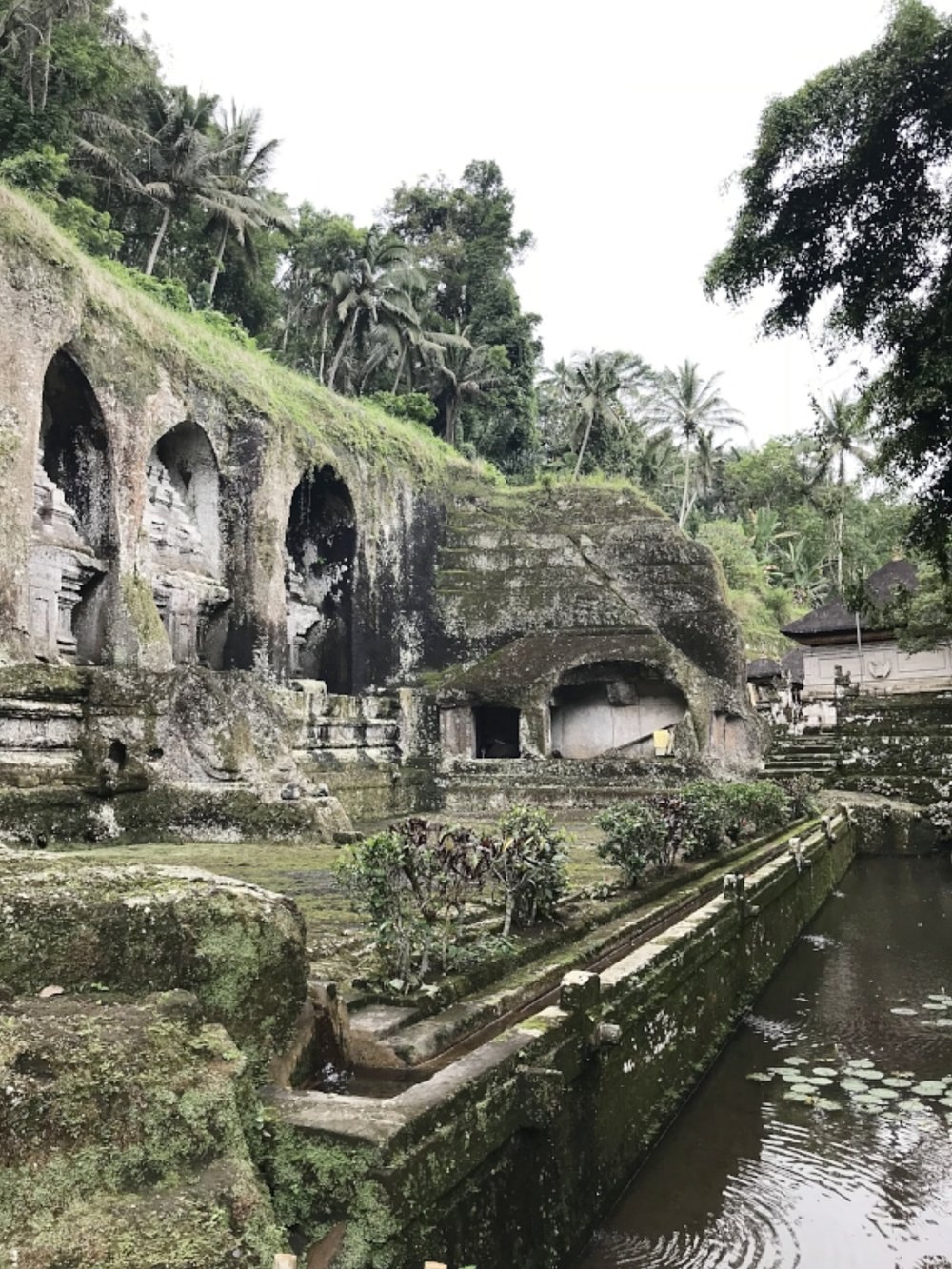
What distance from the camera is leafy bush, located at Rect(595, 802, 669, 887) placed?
7801 millimetres

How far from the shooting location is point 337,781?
16266 mm

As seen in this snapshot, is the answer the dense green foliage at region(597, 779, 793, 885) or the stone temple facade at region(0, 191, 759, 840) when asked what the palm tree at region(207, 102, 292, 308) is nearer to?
the stone temple facade at region(0, 191, 759, 840)

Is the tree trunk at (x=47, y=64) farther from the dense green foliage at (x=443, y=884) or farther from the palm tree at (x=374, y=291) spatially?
the dense green foliage at (x=443, y=884)

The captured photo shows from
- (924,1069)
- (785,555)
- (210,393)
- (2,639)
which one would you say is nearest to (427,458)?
(210,393)

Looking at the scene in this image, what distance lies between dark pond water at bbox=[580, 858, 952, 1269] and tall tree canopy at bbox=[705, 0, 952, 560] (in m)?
4.66

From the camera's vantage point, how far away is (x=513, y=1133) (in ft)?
11.8

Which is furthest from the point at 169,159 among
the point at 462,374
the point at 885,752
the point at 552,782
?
the point at 885,752

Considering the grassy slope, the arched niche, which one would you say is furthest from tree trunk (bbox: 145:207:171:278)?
the arched niche

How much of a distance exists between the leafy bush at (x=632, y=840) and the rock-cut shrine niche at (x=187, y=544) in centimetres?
1104

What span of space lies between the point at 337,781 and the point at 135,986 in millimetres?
13422

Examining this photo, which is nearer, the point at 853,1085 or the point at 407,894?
the point at 407,894

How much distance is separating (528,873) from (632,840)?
2.26 metres

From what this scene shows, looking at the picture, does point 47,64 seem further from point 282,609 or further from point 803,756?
point 803,756

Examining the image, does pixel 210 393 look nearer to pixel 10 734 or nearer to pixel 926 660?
pixel 10 734
